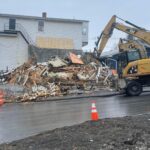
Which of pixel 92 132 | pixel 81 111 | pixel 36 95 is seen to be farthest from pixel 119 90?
pixel 92 132

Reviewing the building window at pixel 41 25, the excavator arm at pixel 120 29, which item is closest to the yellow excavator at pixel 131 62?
the excavator arm at pixel 120 29

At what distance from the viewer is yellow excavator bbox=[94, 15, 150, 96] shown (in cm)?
3031

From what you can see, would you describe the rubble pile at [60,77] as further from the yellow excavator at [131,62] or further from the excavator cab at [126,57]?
the excavator cab at [126,57]

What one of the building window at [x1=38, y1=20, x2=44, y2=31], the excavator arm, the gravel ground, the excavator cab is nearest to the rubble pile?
the excavator arm

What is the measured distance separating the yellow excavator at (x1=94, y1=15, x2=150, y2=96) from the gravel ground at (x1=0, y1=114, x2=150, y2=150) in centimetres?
1738

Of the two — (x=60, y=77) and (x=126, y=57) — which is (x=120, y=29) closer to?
(x=126, y=57)

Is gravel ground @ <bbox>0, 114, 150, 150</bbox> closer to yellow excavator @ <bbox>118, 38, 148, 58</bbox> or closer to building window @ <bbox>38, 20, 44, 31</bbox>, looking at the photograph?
yellow excavator @ <bbox>118, 38, 148, 58</bbox>

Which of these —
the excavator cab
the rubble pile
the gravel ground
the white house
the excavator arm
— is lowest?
the gravel ground

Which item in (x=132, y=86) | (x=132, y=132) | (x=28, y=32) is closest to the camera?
(x=132, y=132)

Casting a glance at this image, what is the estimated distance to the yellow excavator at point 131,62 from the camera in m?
30.3

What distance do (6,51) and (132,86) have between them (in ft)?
89.9

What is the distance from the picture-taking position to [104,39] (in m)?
37.8

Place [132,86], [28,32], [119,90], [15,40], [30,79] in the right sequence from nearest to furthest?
[132,86] → [119,90] → [30,79] → [15,40] → [28,32]

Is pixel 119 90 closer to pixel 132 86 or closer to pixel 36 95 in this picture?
pixel 132 86
